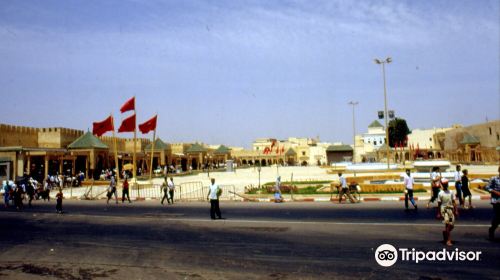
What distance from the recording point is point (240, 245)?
8359mm

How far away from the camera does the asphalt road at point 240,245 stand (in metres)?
6.31

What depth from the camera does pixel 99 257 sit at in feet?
25.1

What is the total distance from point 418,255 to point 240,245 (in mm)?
3687

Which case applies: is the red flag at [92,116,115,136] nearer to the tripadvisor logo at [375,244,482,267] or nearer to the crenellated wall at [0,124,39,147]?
the crenellated wall at [0,124,39,147]

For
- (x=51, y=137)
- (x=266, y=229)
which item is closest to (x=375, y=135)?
(x=51, y=137)

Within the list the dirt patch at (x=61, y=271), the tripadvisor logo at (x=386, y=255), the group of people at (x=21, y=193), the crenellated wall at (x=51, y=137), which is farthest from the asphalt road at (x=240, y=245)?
the crenellated wall at (x=51, y=137)

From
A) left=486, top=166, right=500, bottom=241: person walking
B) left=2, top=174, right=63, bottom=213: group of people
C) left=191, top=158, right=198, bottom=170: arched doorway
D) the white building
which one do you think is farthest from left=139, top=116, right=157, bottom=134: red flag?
the white building

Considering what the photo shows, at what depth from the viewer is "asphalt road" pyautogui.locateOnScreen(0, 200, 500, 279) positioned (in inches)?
248

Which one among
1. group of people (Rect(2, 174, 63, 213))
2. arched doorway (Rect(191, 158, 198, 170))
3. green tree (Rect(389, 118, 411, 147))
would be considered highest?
green tree (Rect(389, 118, 411, 147))

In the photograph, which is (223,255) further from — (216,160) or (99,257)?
(216,160)

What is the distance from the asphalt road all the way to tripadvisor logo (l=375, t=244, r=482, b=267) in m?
0.14

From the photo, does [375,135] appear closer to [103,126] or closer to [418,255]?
[103,126]

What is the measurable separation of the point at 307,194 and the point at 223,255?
1336 centimetres

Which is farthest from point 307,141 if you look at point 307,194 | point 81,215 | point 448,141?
point 81,215
